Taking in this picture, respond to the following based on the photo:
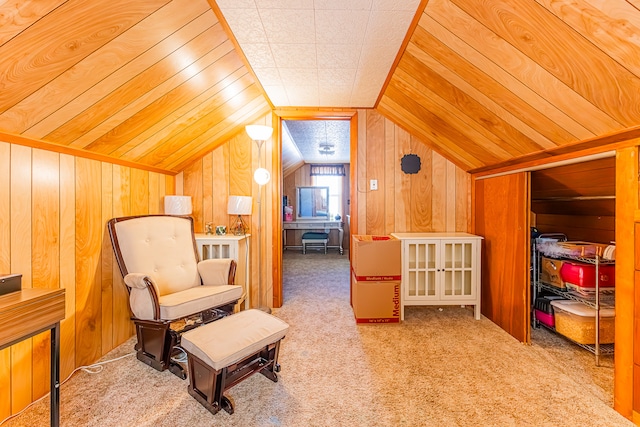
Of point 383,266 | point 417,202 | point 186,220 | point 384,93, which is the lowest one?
point 383,266

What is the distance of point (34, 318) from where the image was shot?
3.92 feet

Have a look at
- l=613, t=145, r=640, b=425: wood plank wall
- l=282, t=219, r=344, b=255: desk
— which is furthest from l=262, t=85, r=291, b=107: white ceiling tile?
l=282, t=219, r=344, b=255: desk

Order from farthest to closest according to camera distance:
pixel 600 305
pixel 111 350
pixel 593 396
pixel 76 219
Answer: pixel 111 350 < pixel 600 305 < pixel 76 219 < pixel 593 396

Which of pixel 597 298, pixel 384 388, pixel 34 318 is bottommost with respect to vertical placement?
pixel 384 388

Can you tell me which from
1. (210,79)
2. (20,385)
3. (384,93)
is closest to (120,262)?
(20,385)

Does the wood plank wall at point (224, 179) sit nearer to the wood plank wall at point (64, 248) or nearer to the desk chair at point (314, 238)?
the wood plank wall at point (64, 248)

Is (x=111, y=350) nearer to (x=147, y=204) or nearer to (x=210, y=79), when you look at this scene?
(x=147, y=204)

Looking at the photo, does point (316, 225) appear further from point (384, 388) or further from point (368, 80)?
point (384, 388)

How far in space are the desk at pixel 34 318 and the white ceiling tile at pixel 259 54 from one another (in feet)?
5.82

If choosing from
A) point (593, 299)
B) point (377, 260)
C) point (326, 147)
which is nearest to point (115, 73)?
point (377, 260)

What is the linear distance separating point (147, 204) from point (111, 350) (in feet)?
4.01

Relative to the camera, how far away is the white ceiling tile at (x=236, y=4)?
149 cm

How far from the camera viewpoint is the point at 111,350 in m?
2.13

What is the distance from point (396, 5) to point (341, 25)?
1.08ft
